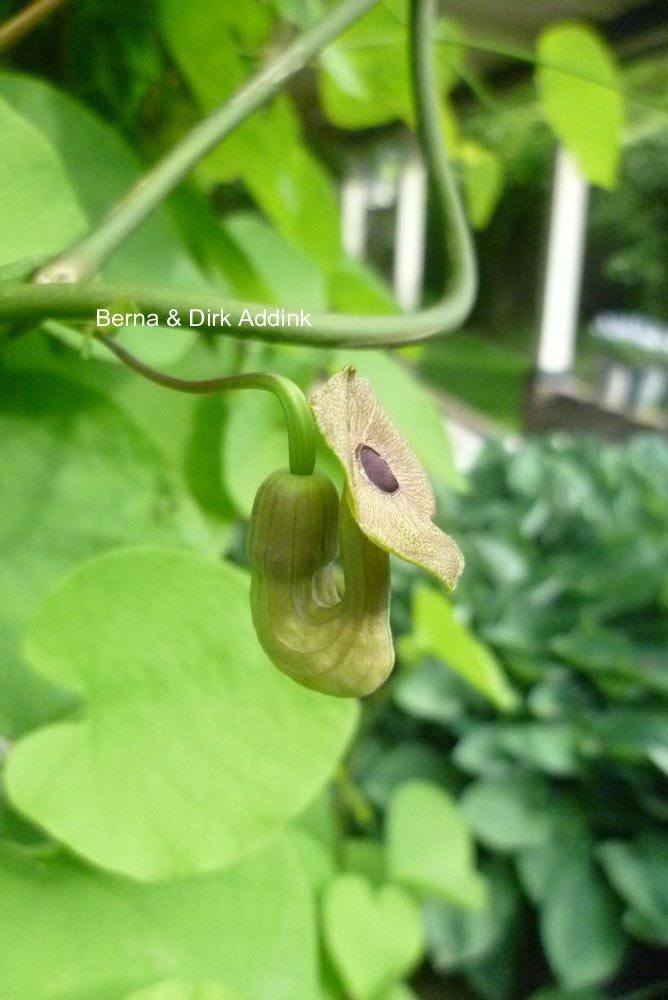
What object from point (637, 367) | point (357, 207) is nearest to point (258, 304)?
point (637, 367)

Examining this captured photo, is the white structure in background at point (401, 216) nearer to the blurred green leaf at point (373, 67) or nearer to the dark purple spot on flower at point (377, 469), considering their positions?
the blurred green leaf at point (373, 67)

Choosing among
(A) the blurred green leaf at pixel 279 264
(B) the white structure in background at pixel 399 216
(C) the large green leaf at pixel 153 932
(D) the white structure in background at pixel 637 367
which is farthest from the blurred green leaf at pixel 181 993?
(B) the white structure in background at pixel 399 216

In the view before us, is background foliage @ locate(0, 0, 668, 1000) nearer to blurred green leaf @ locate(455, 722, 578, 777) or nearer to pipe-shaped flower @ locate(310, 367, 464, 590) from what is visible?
pipe-shaped flower @ locate(310, 367, 464, 590)

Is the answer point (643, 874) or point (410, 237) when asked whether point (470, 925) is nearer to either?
point (643, 874)

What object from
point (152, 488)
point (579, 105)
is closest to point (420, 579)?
point (579, 105)

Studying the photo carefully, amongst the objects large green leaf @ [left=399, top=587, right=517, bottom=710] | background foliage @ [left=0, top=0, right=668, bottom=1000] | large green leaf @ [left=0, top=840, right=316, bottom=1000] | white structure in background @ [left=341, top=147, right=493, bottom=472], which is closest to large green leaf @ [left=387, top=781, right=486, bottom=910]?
background foliage @ [left=0, top=0, right=668, bottom=1000]

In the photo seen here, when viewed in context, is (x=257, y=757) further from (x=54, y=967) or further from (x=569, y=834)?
(x=569, y=834)
